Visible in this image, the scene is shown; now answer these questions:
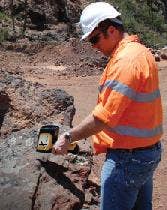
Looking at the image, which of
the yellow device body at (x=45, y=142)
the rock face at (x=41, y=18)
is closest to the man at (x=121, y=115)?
Answer: the yellow device body at (x=45, y=142)

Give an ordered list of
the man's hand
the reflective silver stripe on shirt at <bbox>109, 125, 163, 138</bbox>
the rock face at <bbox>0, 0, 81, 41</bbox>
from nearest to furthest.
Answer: the reflective silver stripe on shirt at <bbox>109, 125, 163, 138</bbox> < the man's hand < the rock face at <bbox>0, 0, 81, 41</bbox>

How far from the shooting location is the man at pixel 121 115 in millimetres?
3186

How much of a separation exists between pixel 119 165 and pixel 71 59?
1141 centimetres

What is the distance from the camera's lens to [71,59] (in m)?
14.7

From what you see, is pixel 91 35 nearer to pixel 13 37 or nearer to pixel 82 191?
pixel 82 191

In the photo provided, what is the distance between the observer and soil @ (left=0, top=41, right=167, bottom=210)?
612 centimetres

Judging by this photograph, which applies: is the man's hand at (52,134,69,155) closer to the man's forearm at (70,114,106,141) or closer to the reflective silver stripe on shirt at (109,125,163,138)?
the man's forearm at (70,114,106,141)

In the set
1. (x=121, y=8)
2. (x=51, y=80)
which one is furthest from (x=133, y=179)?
(x=121, y=8)

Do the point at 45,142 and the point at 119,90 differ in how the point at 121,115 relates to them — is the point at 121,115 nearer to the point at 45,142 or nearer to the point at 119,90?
the point at 119,90

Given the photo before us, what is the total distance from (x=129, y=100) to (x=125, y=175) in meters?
0.45

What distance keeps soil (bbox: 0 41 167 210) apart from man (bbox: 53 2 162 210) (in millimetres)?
2234

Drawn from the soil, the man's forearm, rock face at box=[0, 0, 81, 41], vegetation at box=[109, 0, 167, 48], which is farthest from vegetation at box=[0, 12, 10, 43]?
the man's forearm

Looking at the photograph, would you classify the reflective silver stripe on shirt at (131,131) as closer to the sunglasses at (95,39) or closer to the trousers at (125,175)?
the trousers at (125,175)

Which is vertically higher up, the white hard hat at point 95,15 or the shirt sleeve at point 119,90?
the white hard hat at point 95,15
